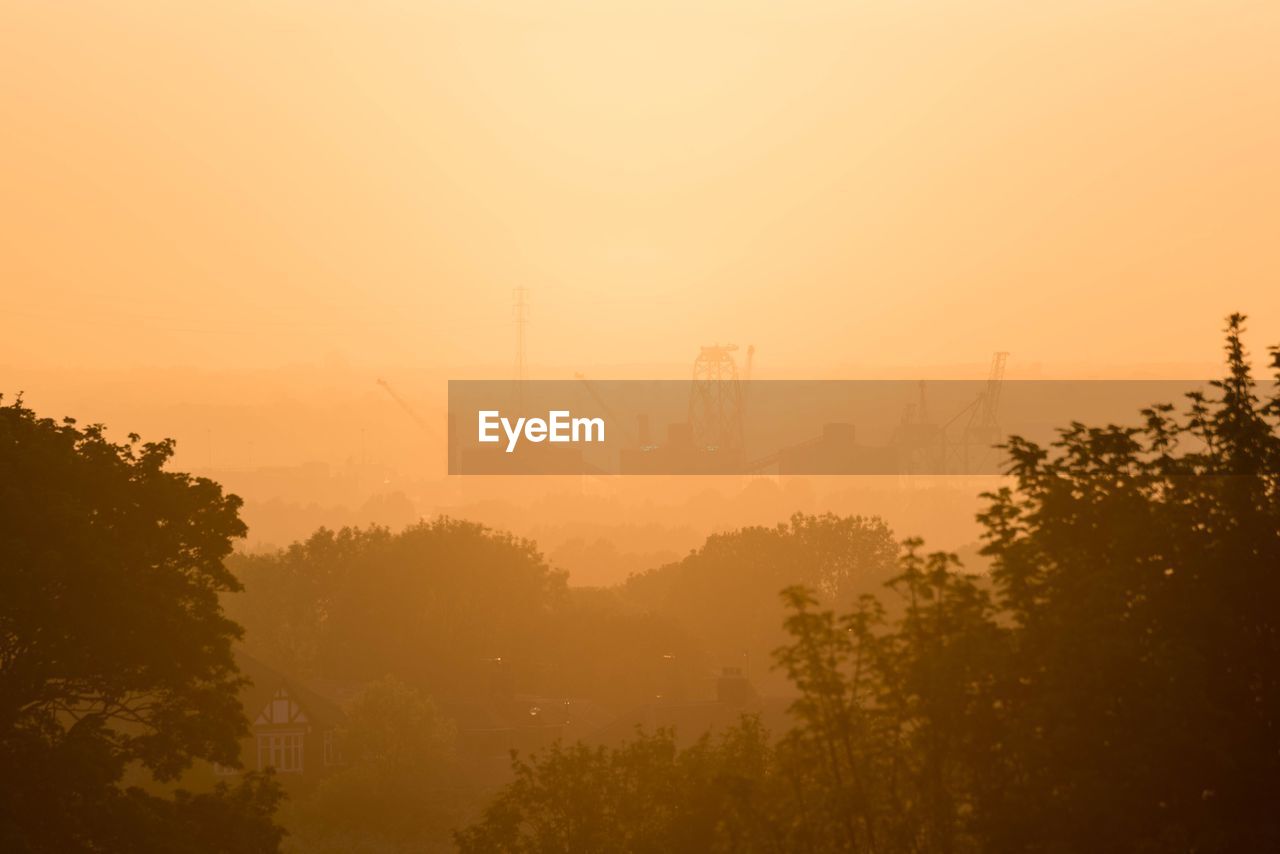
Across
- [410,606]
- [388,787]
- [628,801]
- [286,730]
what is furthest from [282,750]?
[628,801]

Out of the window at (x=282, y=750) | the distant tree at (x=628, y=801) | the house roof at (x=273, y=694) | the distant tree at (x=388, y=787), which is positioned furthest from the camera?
the window at (x=282, y=750)

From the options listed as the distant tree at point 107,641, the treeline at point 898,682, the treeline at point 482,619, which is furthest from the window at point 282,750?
the distant tree at point 107,641

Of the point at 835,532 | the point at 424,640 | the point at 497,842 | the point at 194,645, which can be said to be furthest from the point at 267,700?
the point at 835,532

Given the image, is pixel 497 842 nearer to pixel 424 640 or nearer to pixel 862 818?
pixel 862 818

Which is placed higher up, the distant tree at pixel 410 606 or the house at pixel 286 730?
the distant tree at pixel 410 606

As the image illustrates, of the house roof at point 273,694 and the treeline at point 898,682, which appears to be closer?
the treeline at point 898,682

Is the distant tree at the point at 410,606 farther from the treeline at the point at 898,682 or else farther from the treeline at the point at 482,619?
the treeline at the point at 898,682
